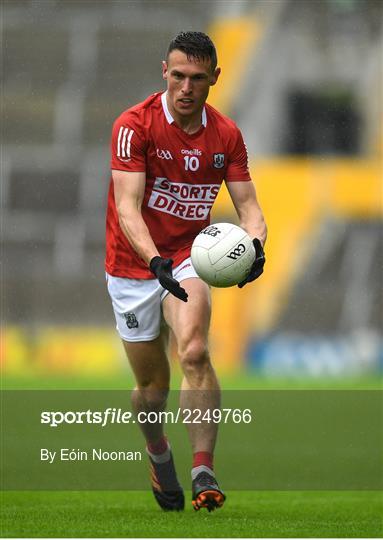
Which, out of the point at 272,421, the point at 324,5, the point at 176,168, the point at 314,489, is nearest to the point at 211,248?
the point at 176,168

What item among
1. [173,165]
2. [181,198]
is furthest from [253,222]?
[173,165]

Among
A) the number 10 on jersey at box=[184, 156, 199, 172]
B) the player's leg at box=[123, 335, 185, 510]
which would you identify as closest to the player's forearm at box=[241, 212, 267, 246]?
the number 10 on jersey at box=[184, 156, 199, 172]

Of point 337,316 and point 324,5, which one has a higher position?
point 324,5

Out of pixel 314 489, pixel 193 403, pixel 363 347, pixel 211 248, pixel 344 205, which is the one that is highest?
pixel 211 248

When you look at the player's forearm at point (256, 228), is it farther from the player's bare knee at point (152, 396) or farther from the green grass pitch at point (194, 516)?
the green grass pitch at point (194, 516)

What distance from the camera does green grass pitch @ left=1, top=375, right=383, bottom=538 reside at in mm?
5801

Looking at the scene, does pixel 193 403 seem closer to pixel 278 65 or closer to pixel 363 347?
pixel 363 347

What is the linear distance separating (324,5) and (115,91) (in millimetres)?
6999

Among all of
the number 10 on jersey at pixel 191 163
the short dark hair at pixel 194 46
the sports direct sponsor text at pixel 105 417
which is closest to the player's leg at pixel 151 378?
the number 10 on jersey at pixel 191 163

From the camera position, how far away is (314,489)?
8.30 metres

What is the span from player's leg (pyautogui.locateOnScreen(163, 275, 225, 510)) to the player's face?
3.19 ft

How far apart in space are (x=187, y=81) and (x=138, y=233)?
0.82 meters

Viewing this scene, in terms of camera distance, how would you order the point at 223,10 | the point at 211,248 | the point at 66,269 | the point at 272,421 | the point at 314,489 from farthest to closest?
1. the point at 223,10
2. the point at 66,269
3. the point at 272,421
4. the point at 314,489
5. the point at 211,248

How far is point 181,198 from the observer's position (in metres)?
6.82
